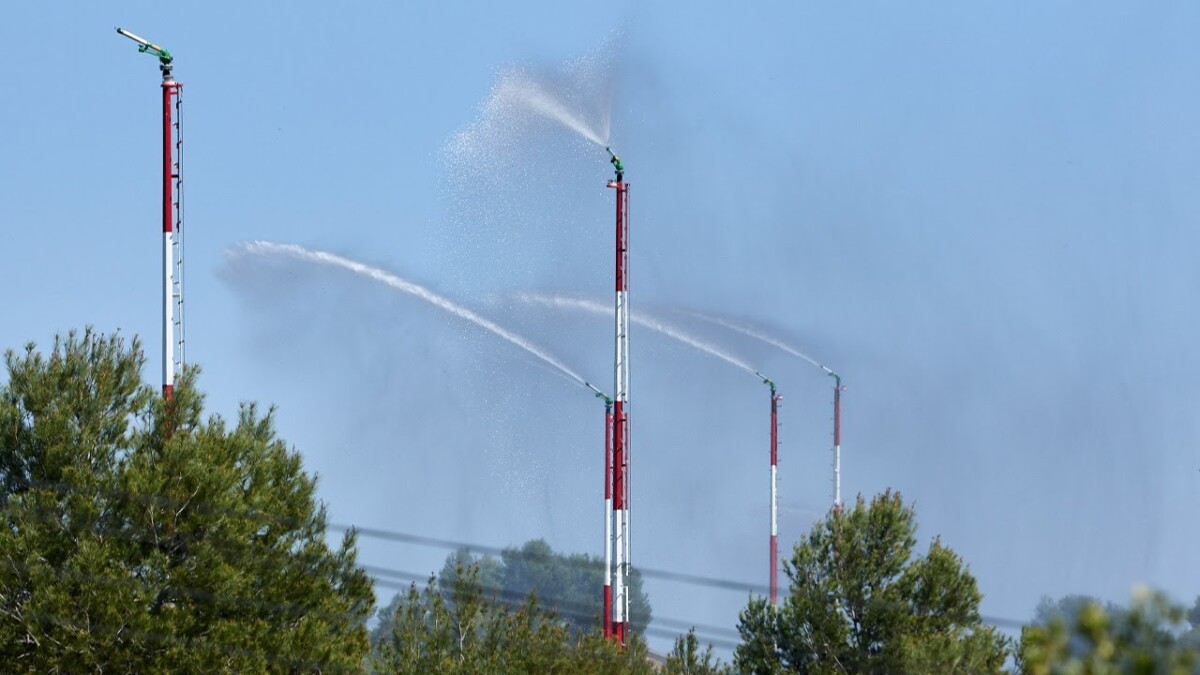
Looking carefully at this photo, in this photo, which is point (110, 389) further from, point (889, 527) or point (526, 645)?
point (889, 527)

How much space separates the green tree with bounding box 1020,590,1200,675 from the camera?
776 cm

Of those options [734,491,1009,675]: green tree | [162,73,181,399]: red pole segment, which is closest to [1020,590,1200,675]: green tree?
[162,73,181,399]: red pole segment

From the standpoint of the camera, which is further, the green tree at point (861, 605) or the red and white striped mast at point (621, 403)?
the green tree at point (861, 605)

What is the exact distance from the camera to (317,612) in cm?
4931

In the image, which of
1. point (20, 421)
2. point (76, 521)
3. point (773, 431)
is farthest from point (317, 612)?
point (773, 431)

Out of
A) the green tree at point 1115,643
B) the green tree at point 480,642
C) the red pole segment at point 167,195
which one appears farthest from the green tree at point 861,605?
the green tree at point 1115,643

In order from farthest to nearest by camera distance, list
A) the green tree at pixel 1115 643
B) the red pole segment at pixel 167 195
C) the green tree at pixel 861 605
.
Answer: the green tree at pixel 861 605
the red pole segment at pixel 167 195
the green tree at pixel 1115 643

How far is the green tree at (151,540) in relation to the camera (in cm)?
4597

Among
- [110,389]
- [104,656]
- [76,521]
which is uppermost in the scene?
[110,389]

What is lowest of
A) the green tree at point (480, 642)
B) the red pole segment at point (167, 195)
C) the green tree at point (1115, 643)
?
the green tree at point (1115, 643)

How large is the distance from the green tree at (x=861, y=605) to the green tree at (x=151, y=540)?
75.2 feet

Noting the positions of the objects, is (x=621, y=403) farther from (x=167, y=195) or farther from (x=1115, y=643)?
(x=1115, y=643)

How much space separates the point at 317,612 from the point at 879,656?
26.2 metres

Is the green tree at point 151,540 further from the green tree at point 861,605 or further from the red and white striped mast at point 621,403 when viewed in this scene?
the green tree at point 861,605
